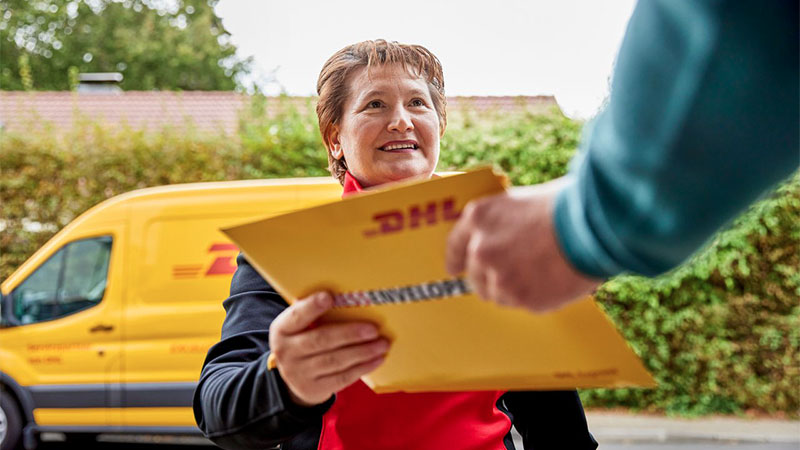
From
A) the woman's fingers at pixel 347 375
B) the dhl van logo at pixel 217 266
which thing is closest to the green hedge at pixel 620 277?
the dhl van logo at pixel 217 266

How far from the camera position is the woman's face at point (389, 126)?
1.41 m

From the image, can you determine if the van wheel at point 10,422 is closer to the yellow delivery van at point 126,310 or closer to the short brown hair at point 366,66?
the yellow delivery van at point 126,310

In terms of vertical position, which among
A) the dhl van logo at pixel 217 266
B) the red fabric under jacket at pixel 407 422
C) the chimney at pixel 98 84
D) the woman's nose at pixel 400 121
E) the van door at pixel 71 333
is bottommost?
the chimney at pixel 98 84

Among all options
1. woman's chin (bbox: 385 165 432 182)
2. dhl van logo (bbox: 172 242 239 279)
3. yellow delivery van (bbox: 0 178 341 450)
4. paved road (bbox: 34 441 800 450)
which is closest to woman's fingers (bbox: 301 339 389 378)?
woman's chin (bbox: 385 165 432 182)

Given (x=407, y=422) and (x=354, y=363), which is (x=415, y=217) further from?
(x=407, y=422)

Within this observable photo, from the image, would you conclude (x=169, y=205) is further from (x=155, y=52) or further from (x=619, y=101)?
(x=155, y=52)

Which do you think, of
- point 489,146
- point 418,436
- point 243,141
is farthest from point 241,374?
point 243,141

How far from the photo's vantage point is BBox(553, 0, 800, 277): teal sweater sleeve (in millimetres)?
501

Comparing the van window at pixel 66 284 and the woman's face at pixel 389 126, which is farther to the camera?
the van window at pixel 66 284

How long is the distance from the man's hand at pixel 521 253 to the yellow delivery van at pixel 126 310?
5.03m

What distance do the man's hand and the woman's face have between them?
0.80 meters

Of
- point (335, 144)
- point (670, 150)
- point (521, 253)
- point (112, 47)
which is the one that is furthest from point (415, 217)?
point (112, 47)

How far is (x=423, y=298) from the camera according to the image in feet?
2.52

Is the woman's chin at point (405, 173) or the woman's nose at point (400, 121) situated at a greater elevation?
the woman's nose at point (400, 121)
